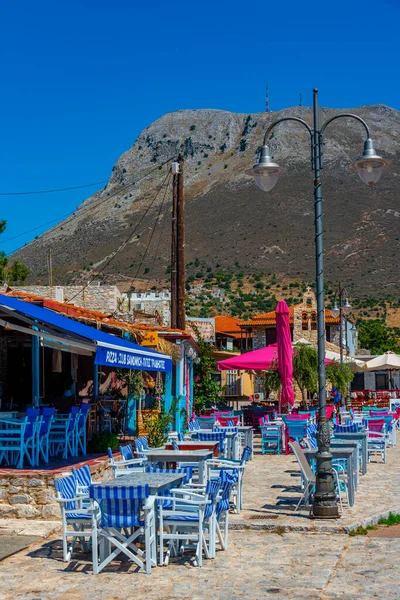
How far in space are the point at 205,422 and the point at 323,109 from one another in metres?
130

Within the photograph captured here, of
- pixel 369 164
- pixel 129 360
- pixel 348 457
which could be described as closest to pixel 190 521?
pixel 348 457

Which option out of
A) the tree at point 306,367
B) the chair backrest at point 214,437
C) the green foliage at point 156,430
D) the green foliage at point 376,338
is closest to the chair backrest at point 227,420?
the green foliage at point 156,430

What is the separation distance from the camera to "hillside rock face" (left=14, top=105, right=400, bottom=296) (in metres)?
81.5

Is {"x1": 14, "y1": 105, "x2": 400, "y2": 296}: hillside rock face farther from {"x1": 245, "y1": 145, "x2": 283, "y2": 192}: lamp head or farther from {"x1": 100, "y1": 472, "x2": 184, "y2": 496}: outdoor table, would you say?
{"x1": 100, "y1": 472, "x2": 184, "y2": 496}: outdoor table

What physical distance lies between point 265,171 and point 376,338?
58823 millimetres

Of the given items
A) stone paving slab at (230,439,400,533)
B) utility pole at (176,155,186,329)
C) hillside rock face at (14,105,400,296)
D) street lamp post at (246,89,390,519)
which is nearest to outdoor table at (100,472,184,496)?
stone paving slab at (230,439,400,533)

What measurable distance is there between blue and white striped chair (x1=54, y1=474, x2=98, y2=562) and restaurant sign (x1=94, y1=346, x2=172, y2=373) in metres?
2.20

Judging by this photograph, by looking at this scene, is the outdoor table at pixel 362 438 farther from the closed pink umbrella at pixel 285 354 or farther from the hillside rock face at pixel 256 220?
the hillside rock face at pixel 256 220

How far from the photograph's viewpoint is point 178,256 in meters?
20.6

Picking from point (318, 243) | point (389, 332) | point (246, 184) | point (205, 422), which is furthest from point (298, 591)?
point (246, 184)

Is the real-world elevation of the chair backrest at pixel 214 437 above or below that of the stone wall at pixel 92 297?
below

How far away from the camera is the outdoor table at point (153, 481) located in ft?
23.4

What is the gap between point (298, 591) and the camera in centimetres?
627

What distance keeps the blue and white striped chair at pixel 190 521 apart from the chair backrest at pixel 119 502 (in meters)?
0.31
